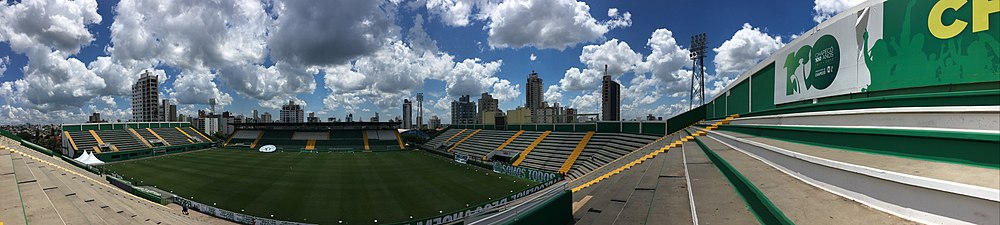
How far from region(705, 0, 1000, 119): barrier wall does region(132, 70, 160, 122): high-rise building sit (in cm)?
15395

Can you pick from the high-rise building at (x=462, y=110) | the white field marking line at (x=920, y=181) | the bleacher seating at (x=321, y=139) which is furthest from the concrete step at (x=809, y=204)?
the high-rise building at (x=462, y=110)

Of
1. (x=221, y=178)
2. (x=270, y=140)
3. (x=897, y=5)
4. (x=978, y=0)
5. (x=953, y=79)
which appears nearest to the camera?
(x=978, y=0)

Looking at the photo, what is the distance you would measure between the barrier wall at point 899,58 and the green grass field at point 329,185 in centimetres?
1840

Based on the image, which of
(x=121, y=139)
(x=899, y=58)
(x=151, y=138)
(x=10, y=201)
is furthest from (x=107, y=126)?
(x=899, y=58)

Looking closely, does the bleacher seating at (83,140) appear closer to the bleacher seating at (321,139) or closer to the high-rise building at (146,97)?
the bleacher seating at (321,139)

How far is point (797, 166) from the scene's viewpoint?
7641mm

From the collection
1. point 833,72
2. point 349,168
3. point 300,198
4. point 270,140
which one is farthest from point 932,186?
point 270,140

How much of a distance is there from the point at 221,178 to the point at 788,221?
4092cm

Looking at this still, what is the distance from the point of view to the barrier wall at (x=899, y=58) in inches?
273

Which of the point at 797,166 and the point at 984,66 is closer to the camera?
the point at 984,66

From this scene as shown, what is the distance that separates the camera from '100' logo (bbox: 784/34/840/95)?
12048 mm

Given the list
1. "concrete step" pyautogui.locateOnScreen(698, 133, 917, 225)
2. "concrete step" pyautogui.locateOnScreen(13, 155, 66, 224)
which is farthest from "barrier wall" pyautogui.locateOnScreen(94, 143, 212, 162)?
"concrete step" pyautogui.locateOnScreen(698, 133, 917, 225)

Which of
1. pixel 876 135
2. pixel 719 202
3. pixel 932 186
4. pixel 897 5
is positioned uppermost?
pixel 897 5

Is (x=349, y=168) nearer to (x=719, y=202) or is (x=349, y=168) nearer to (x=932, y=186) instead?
(x=719, y=202)
